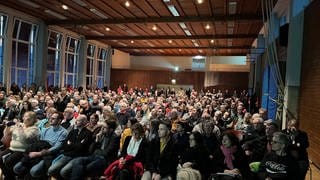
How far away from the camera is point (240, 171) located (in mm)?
3400

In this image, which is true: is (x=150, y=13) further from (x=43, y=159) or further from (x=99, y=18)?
(x=43, y=159)

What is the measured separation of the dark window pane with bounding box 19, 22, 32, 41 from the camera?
45.3ft

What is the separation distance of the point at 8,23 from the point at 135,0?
19.4ft

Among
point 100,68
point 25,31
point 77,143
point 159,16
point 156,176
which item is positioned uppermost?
point 159,16

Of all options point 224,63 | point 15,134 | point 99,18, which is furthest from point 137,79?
point 15,134

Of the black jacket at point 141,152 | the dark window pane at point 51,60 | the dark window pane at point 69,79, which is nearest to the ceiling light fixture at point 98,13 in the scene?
the dark window pane at point 51,60

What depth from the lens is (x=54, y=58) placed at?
16844 mm

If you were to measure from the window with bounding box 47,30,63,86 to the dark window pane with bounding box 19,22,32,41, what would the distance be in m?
1.66

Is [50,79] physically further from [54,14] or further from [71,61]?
[54,14]

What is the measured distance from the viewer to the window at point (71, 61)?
17.9 meters

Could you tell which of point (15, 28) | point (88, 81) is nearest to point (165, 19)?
point (15, 28)

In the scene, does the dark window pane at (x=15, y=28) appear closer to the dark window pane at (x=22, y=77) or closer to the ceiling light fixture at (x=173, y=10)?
the dark window pane at (x=22, y=77)

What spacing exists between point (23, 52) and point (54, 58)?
2651mm

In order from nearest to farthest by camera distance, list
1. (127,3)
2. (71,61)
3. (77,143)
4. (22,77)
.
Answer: (77,143) < (127,3) < (22,77) < (71,61)
